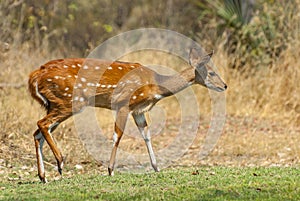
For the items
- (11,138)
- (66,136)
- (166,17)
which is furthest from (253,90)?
(166,17)

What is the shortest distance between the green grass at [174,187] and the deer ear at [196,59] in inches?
77.5

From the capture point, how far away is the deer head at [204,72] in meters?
11.1

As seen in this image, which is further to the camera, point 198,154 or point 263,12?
point 263,12

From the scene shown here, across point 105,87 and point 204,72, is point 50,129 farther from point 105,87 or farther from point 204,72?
point 204,72

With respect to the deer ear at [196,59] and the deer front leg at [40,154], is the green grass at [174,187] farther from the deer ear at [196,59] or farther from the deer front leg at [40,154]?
the deer ear at [196,59]

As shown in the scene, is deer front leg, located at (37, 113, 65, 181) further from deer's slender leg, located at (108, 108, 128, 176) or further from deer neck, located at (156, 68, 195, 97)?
deer neck, located at (156, 68, 195, 97)

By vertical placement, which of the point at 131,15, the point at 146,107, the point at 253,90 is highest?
the point at 146,107

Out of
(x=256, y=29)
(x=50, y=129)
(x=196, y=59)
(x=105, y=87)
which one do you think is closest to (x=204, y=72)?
(x=196, y=59)

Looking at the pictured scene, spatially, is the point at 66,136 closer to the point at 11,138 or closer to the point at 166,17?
the point at 11,138

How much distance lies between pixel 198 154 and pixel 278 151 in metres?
1.53

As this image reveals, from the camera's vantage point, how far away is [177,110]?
17.8 metres

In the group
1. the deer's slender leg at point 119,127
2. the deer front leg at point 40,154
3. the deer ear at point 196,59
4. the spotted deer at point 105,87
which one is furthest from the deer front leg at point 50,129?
the deer ear at point 196,59

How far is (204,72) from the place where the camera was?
36.5 ft

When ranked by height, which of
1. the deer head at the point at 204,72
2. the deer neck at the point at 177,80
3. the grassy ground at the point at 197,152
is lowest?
the grassy ground at the point at 197,152
